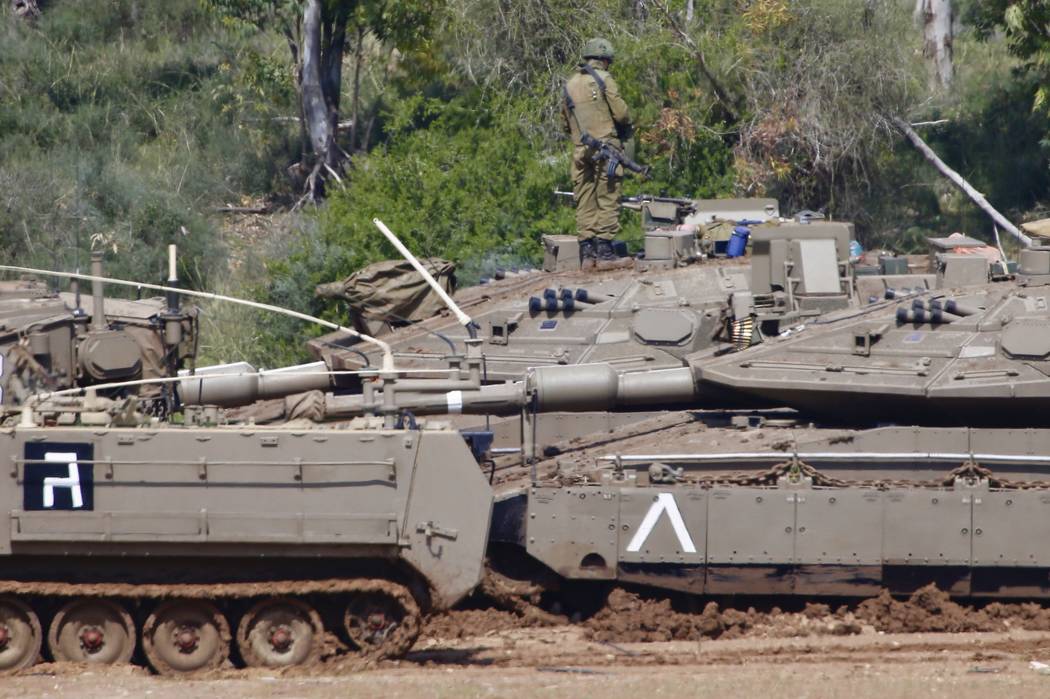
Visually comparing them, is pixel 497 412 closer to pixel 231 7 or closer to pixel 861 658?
pixel 861 658

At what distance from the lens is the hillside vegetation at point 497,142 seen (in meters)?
25.7

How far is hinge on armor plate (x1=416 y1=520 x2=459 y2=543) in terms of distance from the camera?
12.5 metres

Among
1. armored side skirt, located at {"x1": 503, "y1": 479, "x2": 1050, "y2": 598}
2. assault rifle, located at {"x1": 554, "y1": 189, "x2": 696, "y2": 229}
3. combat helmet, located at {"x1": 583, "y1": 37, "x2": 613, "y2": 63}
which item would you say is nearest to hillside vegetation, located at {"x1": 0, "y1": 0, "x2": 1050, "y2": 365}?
assault rifle, located at {"x1": 554, "y1": 189, "x2": 696, "y2": 229}

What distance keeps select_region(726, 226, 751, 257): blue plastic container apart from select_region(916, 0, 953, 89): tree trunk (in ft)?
55.0

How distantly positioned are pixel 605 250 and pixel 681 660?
7050 millimetres

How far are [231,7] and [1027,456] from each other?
64.2 ft

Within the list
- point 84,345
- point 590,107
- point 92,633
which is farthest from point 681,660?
point 590,107

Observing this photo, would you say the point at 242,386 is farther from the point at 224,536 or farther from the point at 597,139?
the point at 597,139

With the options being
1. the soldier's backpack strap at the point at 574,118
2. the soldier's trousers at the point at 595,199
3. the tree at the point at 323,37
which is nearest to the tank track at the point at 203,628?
the soldier's trousers at the point at 595,199

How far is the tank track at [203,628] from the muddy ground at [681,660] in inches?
5.6

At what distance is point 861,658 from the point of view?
43.3 feet

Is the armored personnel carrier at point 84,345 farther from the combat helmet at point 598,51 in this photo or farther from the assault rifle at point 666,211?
the assault rifle at point 666,211

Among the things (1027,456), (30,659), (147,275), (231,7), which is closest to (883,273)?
(1027,456)

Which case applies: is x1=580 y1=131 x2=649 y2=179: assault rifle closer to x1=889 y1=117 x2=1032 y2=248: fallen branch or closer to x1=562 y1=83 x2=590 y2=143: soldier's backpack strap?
x1=562 y1=83 x2=590 y2=143: soldier's backpack strap
